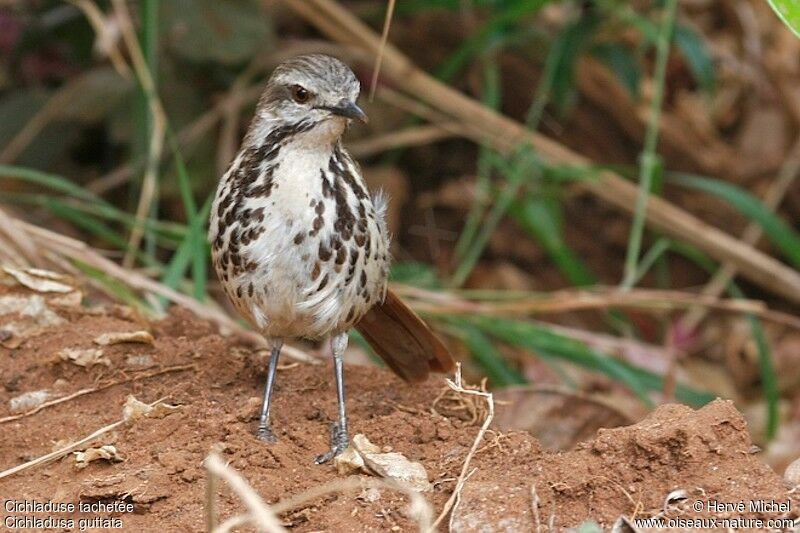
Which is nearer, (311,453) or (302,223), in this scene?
(311,453)

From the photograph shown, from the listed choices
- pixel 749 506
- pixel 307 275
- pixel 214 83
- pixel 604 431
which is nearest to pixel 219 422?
pixel 307 275

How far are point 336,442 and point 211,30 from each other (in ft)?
10.0

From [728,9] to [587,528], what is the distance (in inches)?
218

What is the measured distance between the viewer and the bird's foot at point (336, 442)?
11.0 ft

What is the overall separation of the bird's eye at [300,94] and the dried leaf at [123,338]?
2.79 ft

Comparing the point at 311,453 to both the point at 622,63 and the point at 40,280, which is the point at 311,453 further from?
the point at 622,63

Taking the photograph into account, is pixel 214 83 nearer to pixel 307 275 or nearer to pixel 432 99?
pixel 432 99

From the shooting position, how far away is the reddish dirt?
295 cm

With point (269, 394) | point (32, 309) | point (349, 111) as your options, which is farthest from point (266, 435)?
point (32, 309)

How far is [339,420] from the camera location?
11.8ft

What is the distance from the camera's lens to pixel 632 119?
25.1 ft

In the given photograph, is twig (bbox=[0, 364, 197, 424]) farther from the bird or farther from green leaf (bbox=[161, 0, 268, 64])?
green leaf (bbox=[161, 0, 268, 64])

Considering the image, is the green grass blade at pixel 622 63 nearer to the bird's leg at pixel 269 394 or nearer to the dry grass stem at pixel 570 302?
the dry grass stem at pixel 570 302

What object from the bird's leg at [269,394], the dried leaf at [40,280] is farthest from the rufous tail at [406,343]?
the dried leaf at [40,280]
